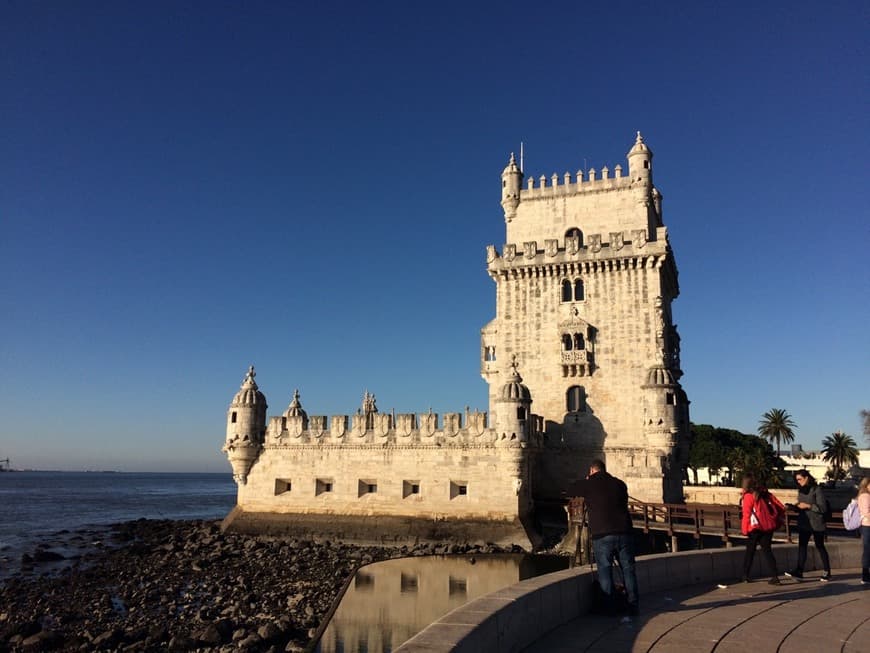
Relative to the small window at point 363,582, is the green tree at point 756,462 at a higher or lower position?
higher

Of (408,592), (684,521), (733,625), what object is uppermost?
(733,625)

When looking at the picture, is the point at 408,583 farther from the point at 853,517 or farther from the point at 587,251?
the point at 587,251

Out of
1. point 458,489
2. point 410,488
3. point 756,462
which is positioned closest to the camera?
point 458,489

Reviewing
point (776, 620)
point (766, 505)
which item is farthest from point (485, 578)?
point (776, 620)

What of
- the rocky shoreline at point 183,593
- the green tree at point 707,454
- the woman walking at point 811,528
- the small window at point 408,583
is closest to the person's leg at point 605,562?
the woman walking at point 811,528

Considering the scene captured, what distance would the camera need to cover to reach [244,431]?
115 feet

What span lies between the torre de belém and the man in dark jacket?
20885mm

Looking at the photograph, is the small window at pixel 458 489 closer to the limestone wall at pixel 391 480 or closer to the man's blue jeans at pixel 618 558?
the limestone wall at pixel 391 480

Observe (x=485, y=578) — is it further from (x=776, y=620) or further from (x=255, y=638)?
(x=776, y=620)

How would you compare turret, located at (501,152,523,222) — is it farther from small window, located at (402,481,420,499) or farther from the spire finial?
small window, located at (402,481,420,499)

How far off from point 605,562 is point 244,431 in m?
29.5

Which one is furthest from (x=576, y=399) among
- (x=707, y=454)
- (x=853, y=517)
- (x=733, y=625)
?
(x=707, y=454)

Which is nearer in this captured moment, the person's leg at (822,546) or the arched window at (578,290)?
the person's leg at (822,546)

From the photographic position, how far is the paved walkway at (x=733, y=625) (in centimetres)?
735
